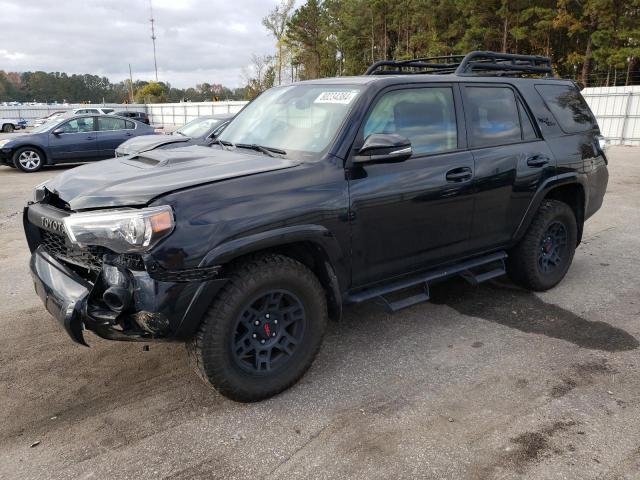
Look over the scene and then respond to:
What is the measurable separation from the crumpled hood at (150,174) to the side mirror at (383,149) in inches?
16.6

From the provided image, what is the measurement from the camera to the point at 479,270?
4508 mm

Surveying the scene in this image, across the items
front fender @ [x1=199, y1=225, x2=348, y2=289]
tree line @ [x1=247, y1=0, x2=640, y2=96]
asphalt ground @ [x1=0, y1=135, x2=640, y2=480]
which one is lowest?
asphalt ground @ [x1=0, y1=135, x2=640, y2=480]

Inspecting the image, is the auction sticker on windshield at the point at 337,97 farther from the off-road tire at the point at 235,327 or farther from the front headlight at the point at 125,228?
the front headlight at the point at 125,228

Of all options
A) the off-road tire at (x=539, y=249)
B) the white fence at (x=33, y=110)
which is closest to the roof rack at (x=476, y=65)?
the off-road tire at (x=539, y=249)

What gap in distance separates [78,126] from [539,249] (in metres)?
13.2

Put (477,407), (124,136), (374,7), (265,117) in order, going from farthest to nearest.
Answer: (374,7) < (124,136) < (265,117) < (477,407)

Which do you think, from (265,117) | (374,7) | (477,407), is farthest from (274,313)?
(374,7)

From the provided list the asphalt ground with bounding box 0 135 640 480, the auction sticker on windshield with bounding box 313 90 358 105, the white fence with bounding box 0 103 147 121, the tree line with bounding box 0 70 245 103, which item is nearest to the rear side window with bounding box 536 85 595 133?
the asphalt ground with bounding box 0 135 640 480

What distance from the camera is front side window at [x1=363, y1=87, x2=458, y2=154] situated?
347 cm

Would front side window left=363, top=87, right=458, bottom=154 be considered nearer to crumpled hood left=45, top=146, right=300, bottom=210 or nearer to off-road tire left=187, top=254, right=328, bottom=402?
crumpled hood left=45, top=146, right=300, bottom=210

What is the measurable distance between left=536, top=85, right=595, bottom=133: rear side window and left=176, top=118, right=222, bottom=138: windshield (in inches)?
285

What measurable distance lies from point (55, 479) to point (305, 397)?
1367 mm

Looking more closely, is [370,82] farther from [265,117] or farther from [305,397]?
[305,397]

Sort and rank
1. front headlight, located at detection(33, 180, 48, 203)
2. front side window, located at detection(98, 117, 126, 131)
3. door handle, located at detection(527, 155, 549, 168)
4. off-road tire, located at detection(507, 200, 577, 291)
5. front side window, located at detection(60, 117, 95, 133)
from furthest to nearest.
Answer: front side window, located at detection(98, 117, 126, 131) → front side window, located at detection(60, 117, 95, 133) → off-road tire, located at detection(507, 200, 577, 291) → door handle, located at detection(527, 155, 549, 168) → front headlight, located at detection(33, 180, 48, 203)
